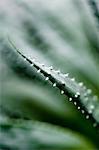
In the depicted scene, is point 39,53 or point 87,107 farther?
point 39,53

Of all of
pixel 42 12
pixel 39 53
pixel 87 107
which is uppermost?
pixel 42 12

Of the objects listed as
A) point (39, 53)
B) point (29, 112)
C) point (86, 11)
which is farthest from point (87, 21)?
point (29, 112)

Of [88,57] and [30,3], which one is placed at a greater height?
[30,3]

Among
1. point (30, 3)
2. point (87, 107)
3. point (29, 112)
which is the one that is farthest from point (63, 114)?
point (30, 3)

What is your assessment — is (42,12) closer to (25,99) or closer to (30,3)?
(30,3)

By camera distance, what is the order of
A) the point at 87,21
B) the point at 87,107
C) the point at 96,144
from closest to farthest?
1. the point at 87,107
2. the point at 96,144
3. the point at 87,21

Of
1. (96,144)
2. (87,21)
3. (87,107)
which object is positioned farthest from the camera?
(87,21)

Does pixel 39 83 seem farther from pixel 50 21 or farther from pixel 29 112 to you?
pixel 50 21
